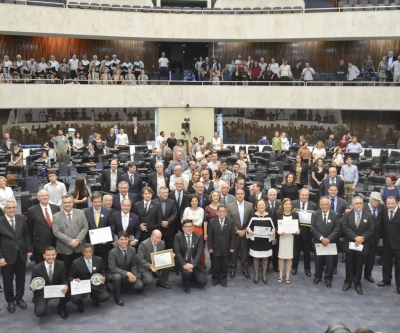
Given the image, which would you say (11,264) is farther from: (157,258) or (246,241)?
(246,241)

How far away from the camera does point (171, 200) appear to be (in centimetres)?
1004

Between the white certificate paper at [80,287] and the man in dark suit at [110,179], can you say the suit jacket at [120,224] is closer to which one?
the white certificate paper at [80,287]

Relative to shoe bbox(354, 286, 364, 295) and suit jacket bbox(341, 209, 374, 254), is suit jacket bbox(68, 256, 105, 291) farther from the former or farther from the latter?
shoe bbox(354, 286, 364, 295)

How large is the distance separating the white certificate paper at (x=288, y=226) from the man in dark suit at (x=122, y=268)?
278 cm

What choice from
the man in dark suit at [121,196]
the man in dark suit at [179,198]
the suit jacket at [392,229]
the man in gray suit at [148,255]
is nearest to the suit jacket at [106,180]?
the man in dark suit at [121,196]

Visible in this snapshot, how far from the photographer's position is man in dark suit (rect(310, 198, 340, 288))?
9336 mm

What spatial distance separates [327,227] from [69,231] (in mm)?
4707

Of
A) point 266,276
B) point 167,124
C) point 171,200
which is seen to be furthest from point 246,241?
point 167,124

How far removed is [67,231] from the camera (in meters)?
8.80

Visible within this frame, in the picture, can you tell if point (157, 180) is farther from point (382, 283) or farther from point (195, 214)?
point (382, 283)

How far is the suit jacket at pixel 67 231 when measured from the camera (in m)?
8.72

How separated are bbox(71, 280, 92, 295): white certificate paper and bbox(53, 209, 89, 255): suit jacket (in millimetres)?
806

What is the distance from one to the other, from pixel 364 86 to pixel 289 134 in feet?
14.2

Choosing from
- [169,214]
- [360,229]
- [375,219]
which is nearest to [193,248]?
[169,214]
